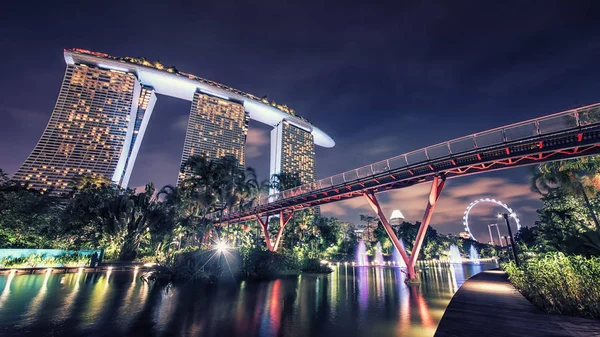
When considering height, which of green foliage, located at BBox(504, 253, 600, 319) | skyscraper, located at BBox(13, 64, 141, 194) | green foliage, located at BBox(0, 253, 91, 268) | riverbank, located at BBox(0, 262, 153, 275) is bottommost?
Result: riverbank, located at BBox(0, 262, 153, 275)

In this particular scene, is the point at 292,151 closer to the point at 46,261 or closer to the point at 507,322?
the point at 46,261

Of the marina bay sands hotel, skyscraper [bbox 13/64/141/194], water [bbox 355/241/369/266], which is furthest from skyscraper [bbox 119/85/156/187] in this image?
water [bbox 355/241/369/266]

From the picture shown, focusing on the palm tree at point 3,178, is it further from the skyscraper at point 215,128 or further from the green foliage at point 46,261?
the skyscraper at point 215,128

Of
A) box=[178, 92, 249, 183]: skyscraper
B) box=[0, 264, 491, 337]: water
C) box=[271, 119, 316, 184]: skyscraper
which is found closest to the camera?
box=[0, 264, 491, 337]: water

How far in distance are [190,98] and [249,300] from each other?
139897mm

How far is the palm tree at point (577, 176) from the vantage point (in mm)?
18477

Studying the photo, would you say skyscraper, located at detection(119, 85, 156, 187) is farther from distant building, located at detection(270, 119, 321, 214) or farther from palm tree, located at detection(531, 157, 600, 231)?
palm tree, located at detection(531, 157, 600, 231)

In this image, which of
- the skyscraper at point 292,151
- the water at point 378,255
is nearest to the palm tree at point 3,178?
the water at point 378,255

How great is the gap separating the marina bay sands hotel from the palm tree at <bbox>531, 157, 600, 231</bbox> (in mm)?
73506

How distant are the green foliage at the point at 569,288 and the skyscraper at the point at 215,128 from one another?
110389mm

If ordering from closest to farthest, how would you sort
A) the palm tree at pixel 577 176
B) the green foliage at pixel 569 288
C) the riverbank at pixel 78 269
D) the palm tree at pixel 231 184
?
the green foliage at pixel 569 288 < the palm tree at pixel 577 176 < the riverbank at pixel 78 269 < the palm tree at pixel 231 184

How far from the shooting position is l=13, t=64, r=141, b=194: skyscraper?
7175 centimetres

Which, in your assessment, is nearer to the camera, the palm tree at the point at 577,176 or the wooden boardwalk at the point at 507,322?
the wooden boardwalk at the point at 507,322

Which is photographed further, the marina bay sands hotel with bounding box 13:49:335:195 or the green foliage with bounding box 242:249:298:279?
the marina bay sands hotel with bounding box 13:49:335:195
